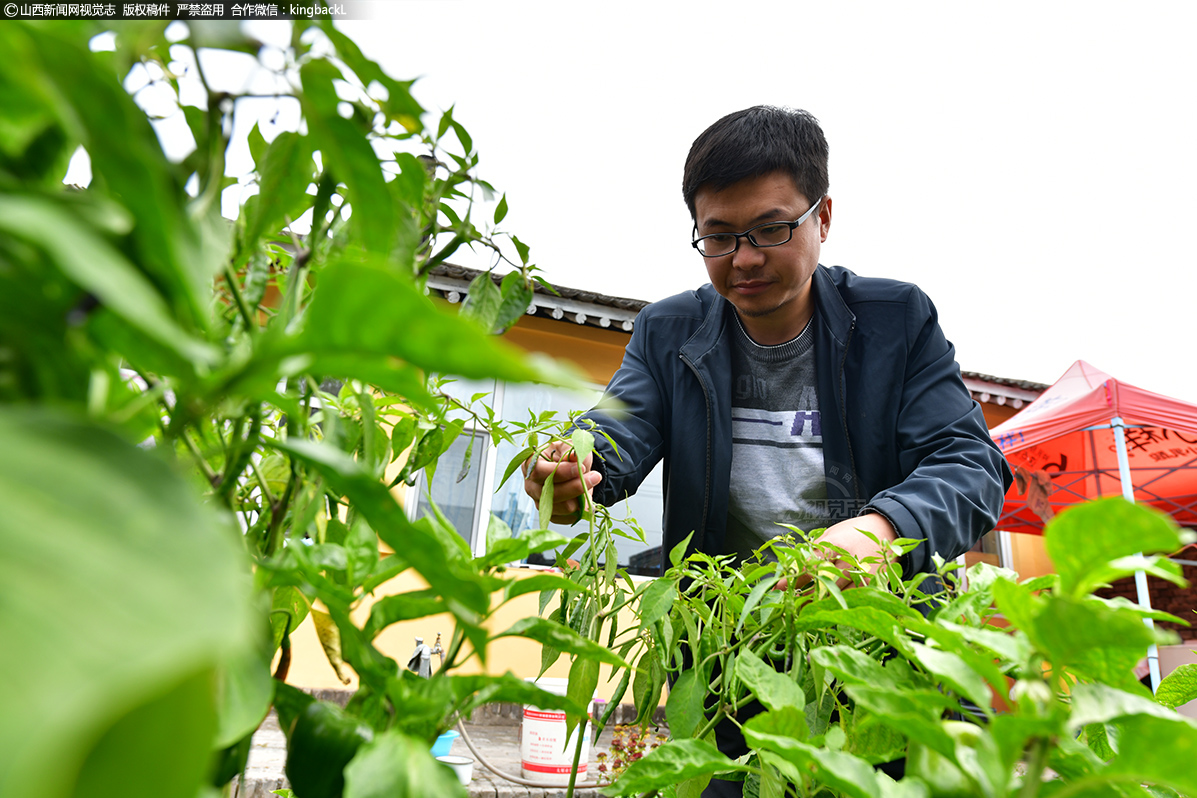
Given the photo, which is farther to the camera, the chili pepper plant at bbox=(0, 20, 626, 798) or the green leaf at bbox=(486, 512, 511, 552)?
the green leaf at bbox=(486, 512, 511, 552)

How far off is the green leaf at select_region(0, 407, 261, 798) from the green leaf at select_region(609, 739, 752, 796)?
26cm

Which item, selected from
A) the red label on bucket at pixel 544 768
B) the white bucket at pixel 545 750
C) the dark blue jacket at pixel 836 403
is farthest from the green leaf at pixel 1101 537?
the red label on bucket at pixel 544 768

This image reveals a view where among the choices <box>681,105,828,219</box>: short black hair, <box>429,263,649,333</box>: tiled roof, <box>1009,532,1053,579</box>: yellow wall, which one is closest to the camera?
<box>681,105,828,219</box>: short black hair

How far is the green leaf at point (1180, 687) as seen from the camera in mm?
448

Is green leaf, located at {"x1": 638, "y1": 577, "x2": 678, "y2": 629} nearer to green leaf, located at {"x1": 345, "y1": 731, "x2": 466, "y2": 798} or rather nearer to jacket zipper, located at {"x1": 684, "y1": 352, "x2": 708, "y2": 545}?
green leaf, located at {"x1": 345, "y1": 731, "x2": 466, "y2": 798}

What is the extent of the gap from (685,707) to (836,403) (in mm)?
1020

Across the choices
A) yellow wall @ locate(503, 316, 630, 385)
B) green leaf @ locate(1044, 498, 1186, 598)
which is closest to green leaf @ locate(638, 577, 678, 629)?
green leaf @ locate(1044, 498, 1186, 598)

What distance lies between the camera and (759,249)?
1338mm

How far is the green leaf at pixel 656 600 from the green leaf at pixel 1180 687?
11.9 inches

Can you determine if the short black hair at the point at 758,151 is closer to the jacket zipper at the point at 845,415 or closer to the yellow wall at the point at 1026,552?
the jacket zipper at the point at 845,415

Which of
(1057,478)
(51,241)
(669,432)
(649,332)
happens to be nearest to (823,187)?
(649,332)

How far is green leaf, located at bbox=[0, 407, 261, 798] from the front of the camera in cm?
9

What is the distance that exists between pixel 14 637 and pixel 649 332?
1.51m

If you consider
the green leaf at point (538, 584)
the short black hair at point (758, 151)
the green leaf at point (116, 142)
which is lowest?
the green leaf at point (538, 584)
